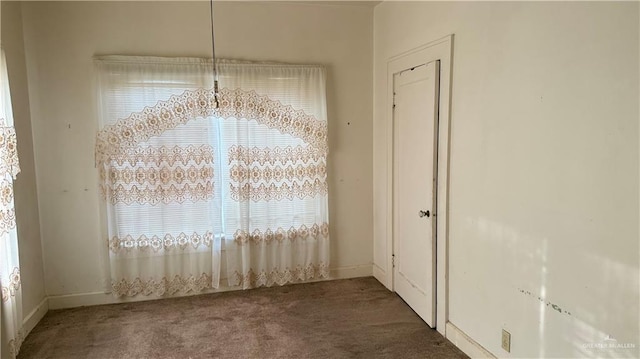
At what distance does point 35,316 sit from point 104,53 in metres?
2.31

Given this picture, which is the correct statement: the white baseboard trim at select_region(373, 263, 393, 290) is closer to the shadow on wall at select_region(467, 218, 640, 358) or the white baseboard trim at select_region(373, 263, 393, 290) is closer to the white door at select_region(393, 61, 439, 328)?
the white door at select_region(393, 61, 439, 328)

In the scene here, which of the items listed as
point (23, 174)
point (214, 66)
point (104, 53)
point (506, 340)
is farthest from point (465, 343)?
point (104, 53)

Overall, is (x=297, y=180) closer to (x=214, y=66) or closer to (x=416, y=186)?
(x=416, y=186)

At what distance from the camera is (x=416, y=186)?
3.36m

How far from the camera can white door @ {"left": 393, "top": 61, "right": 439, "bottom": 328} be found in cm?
310

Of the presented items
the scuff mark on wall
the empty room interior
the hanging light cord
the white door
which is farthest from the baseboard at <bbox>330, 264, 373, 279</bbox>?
the scuff mark on wall

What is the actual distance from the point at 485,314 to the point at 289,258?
6.57 feet

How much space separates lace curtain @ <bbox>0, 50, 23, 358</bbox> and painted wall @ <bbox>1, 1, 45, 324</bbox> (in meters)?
0.55

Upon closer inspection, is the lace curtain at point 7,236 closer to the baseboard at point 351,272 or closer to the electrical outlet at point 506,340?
the baseboard at point 351,272

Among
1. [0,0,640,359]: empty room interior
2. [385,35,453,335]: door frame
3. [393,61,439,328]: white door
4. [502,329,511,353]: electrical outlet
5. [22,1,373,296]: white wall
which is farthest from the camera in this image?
[22,1,373,296]: white wall

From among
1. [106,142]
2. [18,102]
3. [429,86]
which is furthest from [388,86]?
[18,102]

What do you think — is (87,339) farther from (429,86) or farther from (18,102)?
(429,86)

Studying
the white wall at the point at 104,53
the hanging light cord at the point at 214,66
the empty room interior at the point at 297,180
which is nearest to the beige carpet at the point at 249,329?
the empty room interior at the point at 297,180

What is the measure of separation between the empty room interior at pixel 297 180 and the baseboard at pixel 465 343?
0.05 feet
